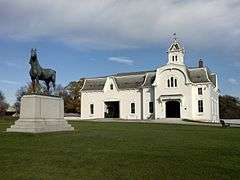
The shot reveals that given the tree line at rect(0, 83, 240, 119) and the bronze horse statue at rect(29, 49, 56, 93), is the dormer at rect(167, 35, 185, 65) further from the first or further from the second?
the bronze horse statue at rect(29, 49, 56, 93)

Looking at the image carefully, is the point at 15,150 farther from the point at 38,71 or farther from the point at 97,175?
the point at 38,71

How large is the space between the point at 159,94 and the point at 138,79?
7505 mm

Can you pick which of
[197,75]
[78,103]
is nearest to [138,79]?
[197,75]

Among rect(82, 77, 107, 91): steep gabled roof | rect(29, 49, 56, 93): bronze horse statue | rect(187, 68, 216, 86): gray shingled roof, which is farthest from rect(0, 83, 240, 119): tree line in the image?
rect(29, 49, 56, 93): bronze horse statue

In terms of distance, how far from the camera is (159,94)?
205 ft

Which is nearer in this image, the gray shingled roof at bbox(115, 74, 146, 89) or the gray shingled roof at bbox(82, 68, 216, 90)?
the gray shingled roof at bbox(82, 68, 216, 90)

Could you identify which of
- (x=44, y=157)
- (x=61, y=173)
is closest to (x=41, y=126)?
(x=44, y=157)

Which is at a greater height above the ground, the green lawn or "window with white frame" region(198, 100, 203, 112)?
"window with white frame" region(198, 100, 203, 112)

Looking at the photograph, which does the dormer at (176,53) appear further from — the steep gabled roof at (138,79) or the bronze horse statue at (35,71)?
the bronze horse statue at (35,71)

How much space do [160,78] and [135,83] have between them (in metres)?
6.51

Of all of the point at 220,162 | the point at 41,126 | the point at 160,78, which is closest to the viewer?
the point at 220,162

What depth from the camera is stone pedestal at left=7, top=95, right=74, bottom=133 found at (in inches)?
893

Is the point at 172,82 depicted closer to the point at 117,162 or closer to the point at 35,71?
the point at 35,71

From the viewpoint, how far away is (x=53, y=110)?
25.0 meters
